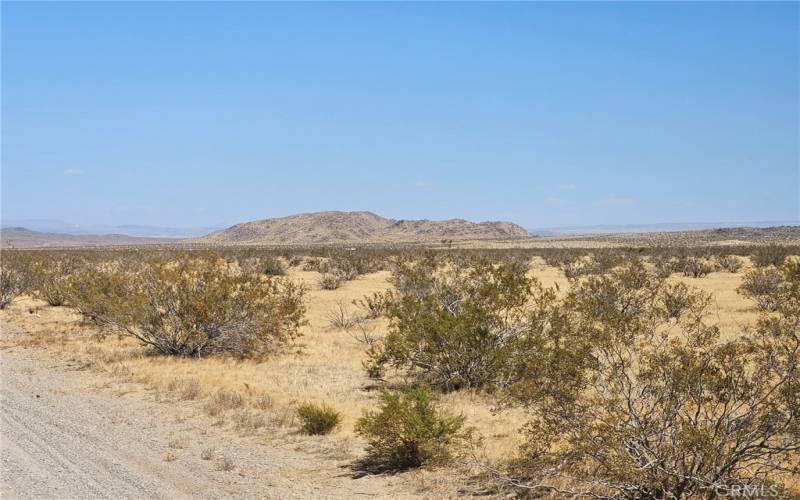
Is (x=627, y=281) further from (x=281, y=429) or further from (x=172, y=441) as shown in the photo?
(x=172, y=441)

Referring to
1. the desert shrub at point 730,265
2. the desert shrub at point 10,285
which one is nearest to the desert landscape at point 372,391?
the desert shrub at point 10,285

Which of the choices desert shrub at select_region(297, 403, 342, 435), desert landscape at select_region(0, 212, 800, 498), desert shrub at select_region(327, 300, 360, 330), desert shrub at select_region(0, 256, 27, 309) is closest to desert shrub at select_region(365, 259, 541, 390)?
desert landscape at select_region(0, 212, 800, 498)

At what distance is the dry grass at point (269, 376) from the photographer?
1007 cm

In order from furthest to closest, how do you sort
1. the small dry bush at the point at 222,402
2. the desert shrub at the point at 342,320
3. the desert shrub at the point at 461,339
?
the desert shrub at the point at 342,320 → the desert shrub at the point at 461,339 → the small dry bush at the point at 222,402

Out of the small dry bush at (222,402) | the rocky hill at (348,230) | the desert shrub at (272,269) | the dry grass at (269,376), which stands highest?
the rocky hill at (348,230)

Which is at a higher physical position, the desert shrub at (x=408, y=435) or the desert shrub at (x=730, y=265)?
the desert shrub at (x=730, y=265)

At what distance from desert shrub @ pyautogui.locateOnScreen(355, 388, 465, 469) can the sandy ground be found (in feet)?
1.56

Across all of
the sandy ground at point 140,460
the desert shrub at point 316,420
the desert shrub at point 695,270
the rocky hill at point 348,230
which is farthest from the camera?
the rocky hill at point 348,230

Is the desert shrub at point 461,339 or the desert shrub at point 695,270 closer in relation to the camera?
the desert shrub at point 461,339

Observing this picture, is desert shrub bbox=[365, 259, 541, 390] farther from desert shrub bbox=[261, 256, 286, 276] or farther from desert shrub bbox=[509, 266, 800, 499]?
desert shrub bbox=[261, 256, 286, 276]

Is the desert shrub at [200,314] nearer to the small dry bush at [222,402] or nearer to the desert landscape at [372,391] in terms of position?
the desert landscape at [372,391]

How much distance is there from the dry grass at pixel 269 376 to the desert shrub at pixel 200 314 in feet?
1.88

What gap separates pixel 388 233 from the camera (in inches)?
6658

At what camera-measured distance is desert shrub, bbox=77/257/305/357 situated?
1568 cm
